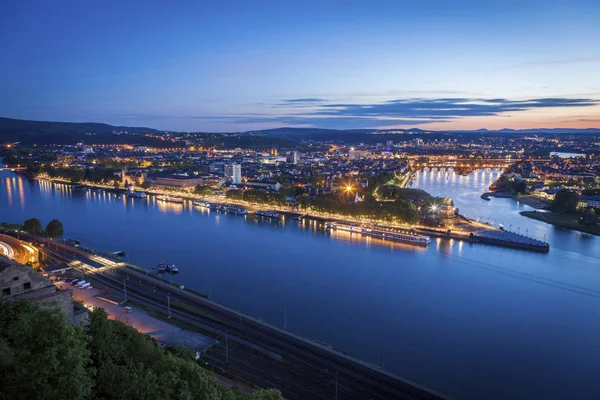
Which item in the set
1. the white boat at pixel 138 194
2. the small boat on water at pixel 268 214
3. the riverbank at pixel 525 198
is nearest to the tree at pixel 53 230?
the small boat on water at pixel 268 214

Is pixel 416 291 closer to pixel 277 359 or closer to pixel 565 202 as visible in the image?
pixel 277 359

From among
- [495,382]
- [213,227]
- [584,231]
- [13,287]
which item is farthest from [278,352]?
[584,231]

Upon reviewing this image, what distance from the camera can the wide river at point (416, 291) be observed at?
4.80 metres

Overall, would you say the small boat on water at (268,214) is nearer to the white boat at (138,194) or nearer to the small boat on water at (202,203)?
the small boat on water at (202,203)

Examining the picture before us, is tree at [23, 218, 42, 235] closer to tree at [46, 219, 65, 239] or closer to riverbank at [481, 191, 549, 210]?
tree at [46, 219, 65, 239]

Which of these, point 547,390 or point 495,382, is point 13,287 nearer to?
point 495,382

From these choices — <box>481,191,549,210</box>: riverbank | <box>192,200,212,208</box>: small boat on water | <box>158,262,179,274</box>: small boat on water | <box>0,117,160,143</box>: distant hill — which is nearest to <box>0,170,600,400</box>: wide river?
<box>158,262,179,274</box>: small boat on water

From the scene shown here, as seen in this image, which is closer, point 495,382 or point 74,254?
point 495,382

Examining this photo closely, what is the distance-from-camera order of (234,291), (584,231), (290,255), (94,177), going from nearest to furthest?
(234,291) → (290,255) → (584,231) → (94,177)

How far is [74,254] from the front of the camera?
328 inches

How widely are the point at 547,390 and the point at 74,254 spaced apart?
27.1ft

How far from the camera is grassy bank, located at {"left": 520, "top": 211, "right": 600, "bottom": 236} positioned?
37.8ft

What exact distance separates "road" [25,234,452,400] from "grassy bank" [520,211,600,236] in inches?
398

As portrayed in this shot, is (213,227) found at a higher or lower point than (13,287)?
lower
